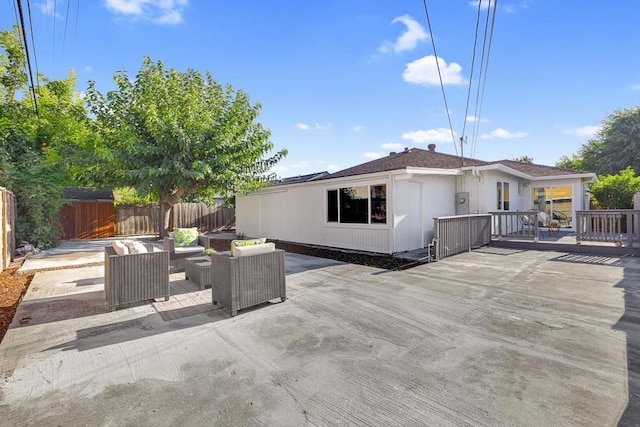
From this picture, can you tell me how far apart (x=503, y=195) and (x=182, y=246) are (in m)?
11.7

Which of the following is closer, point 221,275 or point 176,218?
point 221,275

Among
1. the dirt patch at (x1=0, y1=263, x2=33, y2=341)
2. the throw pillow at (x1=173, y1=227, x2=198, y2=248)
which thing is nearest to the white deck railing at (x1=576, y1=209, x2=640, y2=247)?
the throw pillow at (x1=173, y1=227, x2=198, y2=248)

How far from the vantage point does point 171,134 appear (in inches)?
370

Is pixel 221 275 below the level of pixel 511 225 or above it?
below

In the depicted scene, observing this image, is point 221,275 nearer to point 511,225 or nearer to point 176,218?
point 511,225

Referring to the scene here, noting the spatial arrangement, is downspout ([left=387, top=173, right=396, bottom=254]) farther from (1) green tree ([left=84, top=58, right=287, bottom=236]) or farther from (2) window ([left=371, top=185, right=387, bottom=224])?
(1) green tree ([left=84, top=58, right=287, bottom=236])

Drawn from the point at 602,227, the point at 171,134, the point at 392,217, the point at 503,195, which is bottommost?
the point at 602,227

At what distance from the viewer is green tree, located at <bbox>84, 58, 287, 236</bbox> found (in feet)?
31.2

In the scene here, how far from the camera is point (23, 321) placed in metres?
4.14

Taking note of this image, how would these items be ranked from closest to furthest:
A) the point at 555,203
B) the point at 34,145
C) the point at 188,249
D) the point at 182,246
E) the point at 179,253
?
the point at 179,253 → the point at 188,249 → the point at 182,246 → the point at 34,145 → the point at 555,203

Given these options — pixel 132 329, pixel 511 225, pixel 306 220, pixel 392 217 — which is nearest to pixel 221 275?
pixel 132 329

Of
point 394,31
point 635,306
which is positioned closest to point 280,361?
point 635,306

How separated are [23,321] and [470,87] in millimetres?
13754

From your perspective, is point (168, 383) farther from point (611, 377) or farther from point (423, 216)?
point (423, 216)
